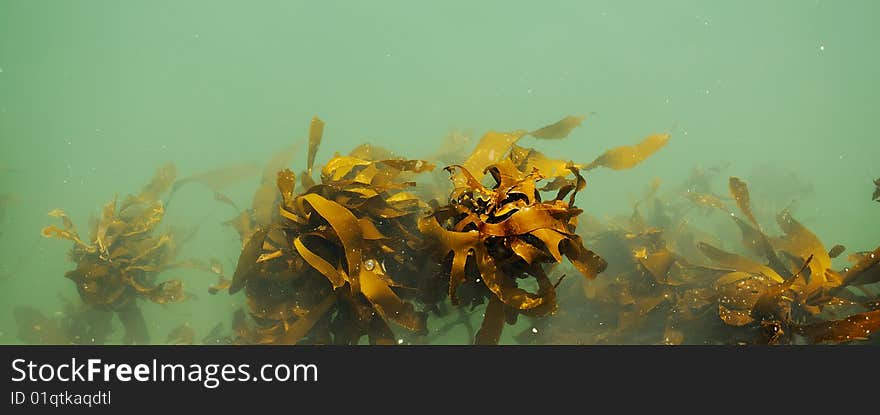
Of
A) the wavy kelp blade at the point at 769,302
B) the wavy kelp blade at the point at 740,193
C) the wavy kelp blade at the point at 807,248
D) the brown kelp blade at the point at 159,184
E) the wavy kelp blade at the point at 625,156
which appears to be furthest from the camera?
the brown kelp blade at the point at 159,184

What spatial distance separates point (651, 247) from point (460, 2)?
7.40 ft

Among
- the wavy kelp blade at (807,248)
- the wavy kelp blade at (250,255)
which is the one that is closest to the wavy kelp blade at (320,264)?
the wavy kelp blade at (250,255)

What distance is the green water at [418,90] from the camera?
8.65 ft

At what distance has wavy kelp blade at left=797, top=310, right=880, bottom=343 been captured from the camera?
4.11 ft

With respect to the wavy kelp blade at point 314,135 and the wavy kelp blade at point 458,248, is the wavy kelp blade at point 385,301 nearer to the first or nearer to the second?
the wavy kelp blade at point 458,248

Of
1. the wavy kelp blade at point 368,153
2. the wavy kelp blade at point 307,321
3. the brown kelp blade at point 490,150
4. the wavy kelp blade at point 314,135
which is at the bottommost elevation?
the wavy kelp blade at point 307,321

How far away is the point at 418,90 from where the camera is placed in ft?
9.74

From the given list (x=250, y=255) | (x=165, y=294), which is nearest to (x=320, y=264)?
(x=250, y=255)

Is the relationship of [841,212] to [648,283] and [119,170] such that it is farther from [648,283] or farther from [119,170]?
[119,170]

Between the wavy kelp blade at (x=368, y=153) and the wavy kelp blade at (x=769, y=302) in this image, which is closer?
the wavy kelp blade at (x=769, y=302)

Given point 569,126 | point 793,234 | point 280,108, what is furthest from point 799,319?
point 280,108

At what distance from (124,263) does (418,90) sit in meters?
1.84

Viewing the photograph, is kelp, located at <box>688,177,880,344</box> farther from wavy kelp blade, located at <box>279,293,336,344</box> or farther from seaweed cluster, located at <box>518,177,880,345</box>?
wavy kelp blade, located at <box>279,293,336,344</box>

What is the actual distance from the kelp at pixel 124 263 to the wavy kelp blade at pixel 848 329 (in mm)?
2276
